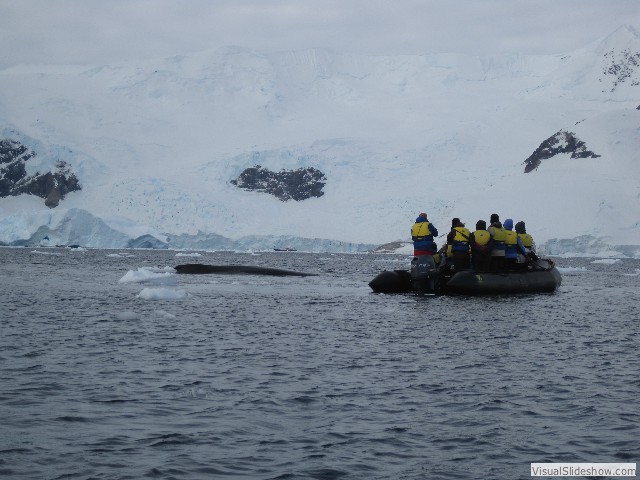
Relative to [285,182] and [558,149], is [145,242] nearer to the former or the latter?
[285,182]

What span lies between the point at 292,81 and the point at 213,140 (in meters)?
23.4

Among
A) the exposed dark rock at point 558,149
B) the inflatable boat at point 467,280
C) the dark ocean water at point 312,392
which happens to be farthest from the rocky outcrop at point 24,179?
the dark ocean water at point 312,392

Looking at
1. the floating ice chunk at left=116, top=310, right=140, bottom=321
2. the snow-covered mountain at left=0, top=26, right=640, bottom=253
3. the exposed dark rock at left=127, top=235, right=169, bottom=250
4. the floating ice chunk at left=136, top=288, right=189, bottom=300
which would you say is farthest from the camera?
the snow-covered mountain at left=0, top=26, right=640, bottom=253

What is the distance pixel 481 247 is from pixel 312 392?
54.3 feet

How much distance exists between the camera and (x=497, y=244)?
28500mm

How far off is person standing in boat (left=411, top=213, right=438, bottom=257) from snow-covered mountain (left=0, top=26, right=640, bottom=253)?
6693 centimetres

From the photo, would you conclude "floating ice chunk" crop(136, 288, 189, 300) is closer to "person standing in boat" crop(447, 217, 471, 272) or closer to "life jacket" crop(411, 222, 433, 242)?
"life jacket" crop(411, 222, 433, 242)

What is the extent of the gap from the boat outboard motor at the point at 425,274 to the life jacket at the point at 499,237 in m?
2.00

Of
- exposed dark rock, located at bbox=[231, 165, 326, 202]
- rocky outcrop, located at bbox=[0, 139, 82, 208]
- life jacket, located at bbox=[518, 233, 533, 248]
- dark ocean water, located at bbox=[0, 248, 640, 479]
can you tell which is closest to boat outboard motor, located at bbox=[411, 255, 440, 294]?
dark ocean water, located at bbox=[0, 248, 640, 479]

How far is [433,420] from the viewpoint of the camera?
10.8 metres

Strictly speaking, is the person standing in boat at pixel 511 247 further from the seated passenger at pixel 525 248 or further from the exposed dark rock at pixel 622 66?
the exposed dark rock at pixel 622 66

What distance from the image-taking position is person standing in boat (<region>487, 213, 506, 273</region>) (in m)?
28.3

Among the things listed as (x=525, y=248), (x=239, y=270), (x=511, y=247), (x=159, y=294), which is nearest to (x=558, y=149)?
(x=239, y=270)

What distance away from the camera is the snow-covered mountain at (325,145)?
10625 centimetres
